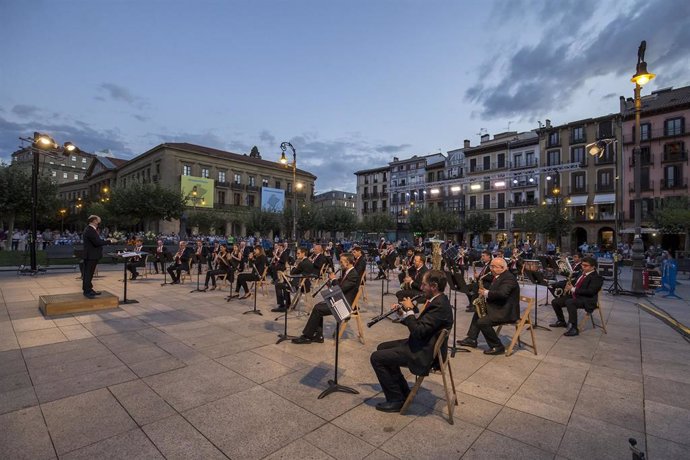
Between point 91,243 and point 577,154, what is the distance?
156 ft

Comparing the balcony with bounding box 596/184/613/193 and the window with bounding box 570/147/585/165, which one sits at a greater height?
the window with bounding box 570/147/585/165

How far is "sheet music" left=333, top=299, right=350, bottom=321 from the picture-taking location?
3805 millimetres

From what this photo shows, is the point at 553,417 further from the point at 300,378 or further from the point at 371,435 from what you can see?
the point at 300,378

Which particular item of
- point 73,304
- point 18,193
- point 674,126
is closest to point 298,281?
point 73,304

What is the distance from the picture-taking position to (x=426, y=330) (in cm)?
336

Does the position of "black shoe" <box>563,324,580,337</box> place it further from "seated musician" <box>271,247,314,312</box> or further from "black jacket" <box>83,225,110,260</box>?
"black jacket" <box>83,225,110,260</box>

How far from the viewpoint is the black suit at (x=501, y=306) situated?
5320 millimetres

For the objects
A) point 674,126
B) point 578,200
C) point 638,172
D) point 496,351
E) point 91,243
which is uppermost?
point 674,126

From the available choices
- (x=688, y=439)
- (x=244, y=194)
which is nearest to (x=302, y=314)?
(x=688, y=439)

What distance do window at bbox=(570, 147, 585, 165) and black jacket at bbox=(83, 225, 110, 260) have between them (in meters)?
46.5

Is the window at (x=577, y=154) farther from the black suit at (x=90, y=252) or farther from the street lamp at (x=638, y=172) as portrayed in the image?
the black suit at (x=90, y=252)

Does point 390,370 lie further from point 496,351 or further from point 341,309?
point 496,351

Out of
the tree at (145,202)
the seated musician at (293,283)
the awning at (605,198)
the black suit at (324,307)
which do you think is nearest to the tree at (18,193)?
the tree at (145,202)

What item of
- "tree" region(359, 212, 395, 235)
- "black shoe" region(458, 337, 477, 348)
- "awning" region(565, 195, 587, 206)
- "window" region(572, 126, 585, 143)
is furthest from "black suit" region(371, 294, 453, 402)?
"tree" region(359, 212, 395, 235)
